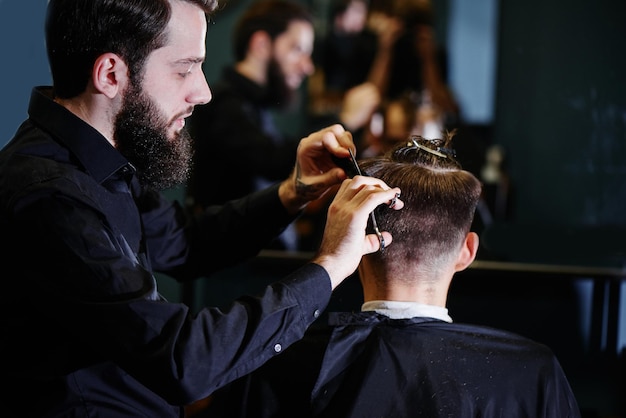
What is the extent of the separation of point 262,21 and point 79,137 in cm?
207

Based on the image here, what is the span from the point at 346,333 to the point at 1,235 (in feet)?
2.31

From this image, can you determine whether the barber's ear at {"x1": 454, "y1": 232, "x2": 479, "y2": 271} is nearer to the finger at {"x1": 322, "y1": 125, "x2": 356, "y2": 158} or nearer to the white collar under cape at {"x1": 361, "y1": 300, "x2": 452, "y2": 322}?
the white collar under cape at {"x1": 361, "y1": 300, "x2": 452, "y2": 322}

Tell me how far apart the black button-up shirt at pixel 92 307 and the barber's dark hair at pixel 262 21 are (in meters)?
1.89

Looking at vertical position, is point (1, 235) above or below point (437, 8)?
below

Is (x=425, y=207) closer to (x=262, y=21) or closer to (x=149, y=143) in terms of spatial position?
(x=149, y=143)

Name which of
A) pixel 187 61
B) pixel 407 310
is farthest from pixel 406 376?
pixel 187 61

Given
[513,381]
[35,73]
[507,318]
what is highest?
[35,73]

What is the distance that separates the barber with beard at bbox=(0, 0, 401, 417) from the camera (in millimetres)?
1284

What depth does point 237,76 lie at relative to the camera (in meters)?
3.29

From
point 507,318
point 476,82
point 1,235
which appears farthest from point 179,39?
point 476,82

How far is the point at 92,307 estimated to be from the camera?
1271 millimetres

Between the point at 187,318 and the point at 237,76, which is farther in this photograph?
the point at 237,76

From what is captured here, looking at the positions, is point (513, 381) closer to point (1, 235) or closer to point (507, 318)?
point (1, 235)

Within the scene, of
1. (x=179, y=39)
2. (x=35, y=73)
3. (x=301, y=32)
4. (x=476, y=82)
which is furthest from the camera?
(x=476, y=82)
